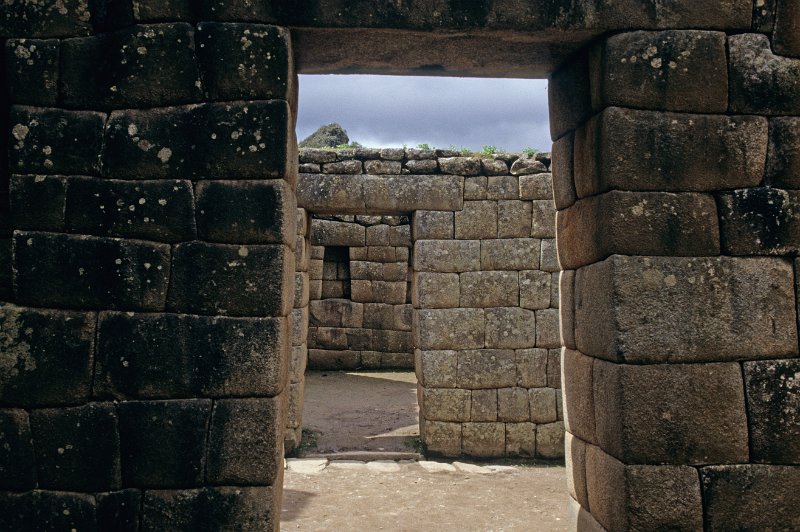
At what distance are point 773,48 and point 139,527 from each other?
4.41 meters

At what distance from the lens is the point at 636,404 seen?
314cm

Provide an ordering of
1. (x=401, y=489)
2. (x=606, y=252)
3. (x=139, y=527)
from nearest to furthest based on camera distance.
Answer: (x=139, y=527)
(x=606, y=252)
(x=401, y=489)

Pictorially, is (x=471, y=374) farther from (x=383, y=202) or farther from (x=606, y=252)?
(x=606, y=252)

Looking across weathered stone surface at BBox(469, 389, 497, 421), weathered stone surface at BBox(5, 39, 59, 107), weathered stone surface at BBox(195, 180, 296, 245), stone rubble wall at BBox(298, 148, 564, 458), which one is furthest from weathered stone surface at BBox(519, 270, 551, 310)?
weathered stone surface at BBox(5, 39, 59, 107)

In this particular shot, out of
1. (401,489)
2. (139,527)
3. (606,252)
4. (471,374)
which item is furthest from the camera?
(471,374)

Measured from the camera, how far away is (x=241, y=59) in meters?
3.18

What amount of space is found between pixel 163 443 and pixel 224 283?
907 millimetres

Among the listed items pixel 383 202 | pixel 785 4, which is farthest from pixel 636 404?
pixel 383 202

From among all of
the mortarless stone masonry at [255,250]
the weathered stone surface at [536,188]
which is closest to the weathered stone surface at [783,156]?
the mortarless stone masonry at [255,250]

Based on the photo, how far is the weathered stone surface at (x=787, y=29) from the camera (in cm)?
332

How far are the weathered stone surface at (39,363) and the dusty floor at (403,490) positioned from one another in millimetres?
3218

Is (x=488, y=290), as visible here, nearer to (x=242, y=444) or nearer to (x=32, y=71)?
(x=242, y=444)

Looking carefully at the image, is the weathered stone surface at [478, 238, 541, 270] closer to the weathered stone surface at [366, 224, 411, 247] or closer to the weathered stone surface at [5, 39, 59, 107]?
the weathered stone surface at [366, 224, 411, 247]

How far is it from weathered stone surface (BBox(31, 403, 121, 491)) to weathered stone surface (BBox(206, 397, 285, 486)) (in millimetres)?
524
